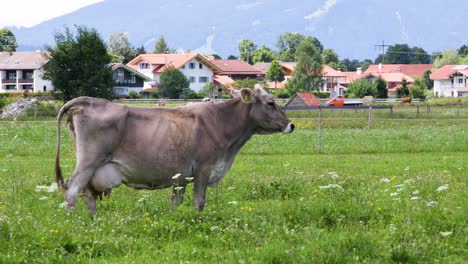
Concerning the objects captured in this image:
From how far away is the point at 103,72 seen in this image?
59.4m

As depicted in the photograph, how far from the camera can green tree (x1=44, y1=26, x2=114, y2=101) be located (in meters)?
59.2

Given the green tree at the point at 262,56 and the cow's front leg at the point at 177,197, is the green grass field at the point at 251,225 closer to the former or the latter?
the cow's front leg at the point at 177,197

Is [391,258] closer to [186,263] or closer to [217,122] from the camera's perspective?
[186,263]

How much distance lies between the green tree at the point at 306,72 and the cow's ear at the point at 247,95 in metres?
101

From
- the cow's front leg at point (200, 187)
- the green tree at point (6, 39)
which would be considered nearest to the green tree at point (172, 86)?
the green tree at point (6, 39)

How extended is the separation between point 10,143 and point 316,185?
1660cm

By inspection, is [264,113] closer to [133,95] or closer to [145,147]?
[145,147]

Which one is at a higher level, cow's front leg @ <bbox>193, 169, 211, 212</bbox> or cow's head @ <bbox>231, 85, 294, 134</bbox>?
cow's head @ <bbox>231, 85, 294, 134</bbox>

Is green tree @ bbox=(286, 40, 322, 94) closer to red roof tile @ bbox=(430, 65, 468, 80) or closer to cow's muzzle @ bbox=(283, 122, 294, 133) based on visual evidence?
red roof tile @ bbox=(430, 65, 468, 80)

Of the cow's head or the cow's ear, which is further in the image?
the cow's head

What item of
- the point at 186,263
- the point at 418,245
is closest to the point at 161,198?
the point at 186,263

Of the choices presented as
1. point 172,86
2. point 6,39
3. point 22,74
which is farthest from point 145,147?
point 6,39

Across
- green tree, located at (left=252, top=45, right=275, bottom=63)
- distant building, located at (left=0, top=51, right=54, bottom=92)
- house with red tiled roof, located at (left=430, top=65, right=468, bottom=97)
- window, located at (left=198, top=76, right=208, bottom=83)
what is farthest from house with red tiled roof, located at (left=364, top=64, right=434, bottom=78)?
distant building, located at (left=0, top=51, right=54, bottom=92)

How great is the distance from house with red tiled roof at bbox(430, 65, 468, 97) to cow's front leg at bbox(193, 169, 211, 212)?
435 ft
